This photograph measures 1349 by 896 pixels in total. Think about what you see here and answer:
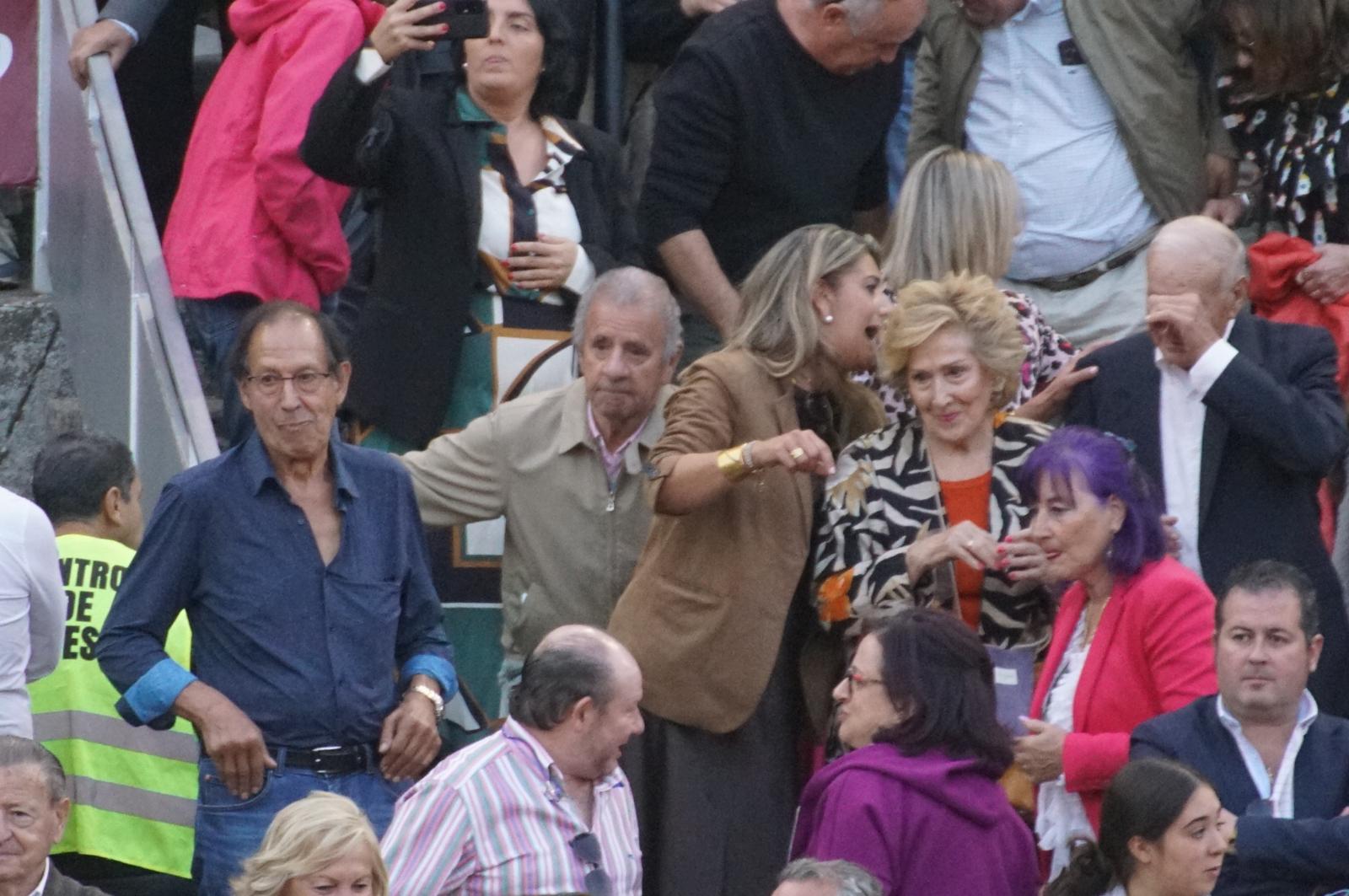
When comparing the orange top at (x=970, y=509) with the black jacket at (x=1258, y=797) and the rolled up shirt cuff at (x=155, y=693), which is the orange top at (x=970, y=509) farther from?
the rolled up shirt cuff at (x=155, y=693)

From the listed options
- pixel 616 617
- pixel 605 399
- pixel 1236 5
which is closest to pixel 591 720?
pixel 616 617

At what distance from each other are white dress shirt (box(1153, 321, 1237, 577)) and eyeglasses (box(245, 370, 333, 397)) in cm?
202

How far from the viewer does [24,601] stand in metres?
5.52

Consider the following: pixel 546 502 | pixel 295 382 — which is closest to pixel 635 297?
pixel 546 502

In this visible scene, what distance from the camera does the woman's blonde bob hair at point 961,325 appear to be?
587cm

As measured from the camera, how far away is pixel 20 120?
315 inches

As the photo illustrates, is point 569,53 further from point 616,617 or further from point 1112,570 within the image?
point 1112,570

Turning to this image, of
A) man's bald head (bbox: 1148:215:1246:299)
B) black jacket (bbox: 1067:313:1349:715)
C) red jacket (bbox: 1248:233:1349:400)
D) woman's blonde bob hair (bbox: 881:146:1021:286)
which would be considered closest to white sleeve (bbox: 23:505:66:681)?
woman's blonde bob hair (bbox: 881:146:1021:286)

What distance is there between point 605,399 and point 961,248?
100 centimetres

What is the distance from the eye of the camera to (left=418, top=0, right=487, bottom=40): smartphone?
6.67 meters

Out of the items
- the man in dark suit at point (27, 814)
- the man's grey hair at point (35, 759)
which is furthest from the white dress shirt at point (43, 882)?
the man's grey hair at point (35, 759)

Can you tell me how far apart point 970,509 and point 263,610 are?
65.0 inches

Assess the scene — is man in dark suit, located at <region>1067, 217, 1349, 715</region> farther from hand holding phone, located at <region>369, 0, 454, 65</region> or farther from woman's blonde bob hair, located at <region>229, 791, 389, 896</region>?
woman's blonde bob hair, located at <region>229, 791, 389, 896</region>

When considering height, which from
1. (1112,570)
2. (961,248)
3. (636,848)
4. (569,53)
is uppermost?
(569,53)
